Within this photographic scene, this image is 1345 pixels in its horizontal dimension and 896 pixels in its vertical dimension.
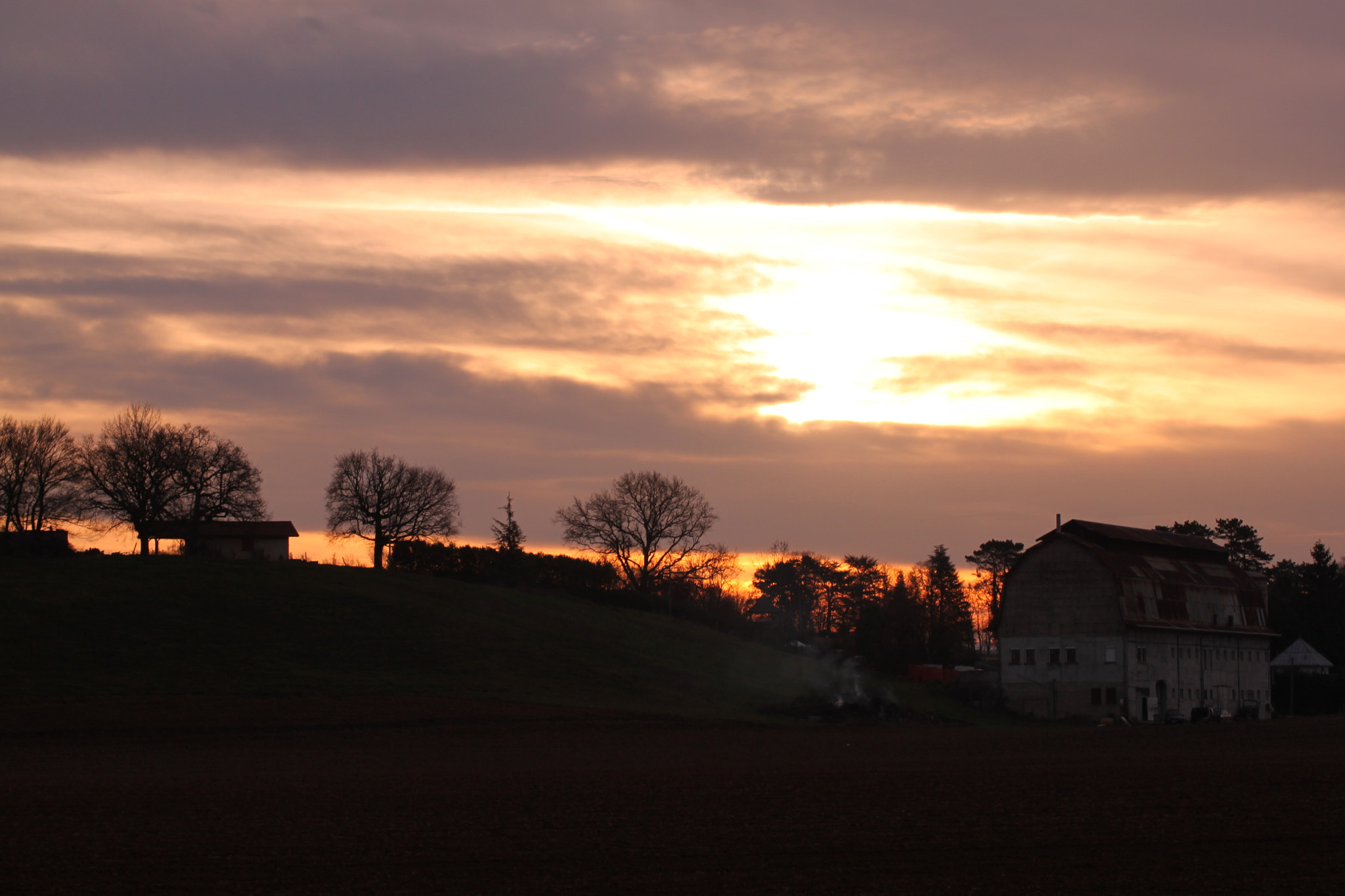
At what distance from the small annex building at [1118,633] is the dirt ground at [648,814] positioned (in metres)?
27.0

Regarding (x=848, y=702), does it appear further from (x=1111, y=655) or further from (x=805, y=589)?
(x=805, y=589)

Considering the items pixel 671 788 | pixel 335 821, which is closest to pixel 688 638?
pixel 671 788

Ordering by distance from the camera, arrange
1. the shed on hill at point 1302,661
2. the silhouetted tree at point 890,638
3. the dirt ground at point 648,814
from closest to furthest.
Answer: the dirt ground at point 648,814, the shed on hill at point 1302,661, the silhouetted tree at point 890,638

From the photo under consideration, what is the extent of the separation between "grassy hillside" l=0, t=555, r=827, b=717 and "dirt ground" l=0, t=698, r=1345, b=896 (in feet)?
34.1

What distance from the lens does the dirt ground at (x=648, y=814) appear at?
58.9 ft

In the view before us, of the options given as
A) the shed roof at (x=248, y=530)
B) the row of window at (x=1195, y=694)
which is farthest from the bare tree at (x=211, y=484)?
the row of window at (x=1195, y=694)

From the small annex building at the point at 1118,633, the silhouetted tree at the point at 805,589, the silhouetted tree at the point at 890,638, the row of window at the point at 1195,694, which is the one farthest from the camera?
the silhouetted tree at the point at 805,589

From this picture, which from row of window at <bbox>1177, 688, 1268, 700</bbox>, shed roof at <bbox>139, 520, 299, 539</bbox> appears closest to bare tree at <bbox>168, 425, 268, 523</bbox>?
shed roof at <bbox>139, 520, 299, 539</bbox>

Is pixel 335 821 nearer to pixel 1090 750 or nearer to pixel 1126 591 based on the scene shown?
pixel 1090 750

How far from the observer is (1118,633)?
74812mm

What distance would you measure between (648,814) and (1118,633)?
56.7 meters

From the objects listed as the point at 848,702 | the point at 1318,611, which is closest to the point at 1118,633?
the point at 848,702

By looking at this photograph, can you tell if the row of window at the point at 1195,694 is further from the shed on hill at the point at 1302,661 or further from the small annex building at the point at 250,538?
the small annex building at the point at 250,538

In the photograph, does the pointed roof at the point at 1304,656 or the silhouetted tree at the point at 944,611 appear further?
the silhouetted tree at the point at 944,611
